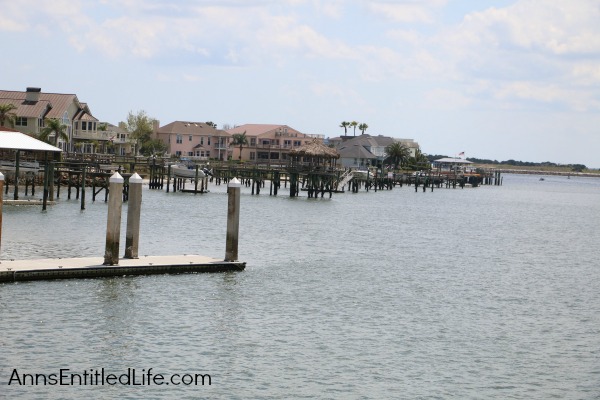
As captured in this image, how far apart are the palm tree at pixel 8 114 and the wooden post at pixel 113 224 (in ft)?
231

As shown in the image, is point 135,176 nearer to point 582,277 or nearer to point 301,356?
point 301,356

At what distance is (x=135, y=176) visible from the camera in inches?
1227

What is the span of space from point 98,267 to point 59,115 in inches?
3119

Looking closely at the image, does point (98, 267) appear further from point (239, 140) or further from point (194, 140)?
point (239, 140)

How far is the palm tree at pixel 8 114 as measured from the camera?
96.1m

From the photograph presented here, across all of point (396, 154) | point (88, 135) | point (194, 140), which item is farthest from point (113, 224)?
point (396, 154)

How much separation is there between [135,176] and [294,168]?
2497 inches

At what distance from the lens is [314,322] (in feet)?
88.8

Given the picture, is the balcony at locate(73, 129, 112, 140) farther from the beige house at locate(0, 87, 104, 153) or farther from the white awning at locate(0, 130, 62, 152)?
the white awning at locate(0, 130, 62, 152)

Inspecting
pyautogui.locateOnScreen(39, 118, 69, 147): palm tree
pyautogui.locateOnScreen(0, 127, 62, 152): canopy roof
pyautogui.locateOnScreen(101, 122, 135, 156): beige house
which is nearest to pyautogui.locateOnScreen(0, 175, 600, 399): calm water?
pyautogui.locateOnScreen(0, 127, 62, 152): canopy roof

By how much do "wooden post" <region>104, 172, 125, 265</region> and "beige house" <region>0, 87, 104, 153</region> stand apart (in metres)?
73.6

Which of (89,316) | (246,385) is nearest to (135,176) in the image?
(89,316)

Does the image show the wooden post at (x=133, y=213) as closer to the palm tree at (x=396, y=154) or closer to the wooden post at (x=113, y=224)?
the wooden post at (x=113, y=224)

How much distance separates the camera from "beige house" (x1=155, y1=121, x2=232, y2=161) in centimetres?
17212
